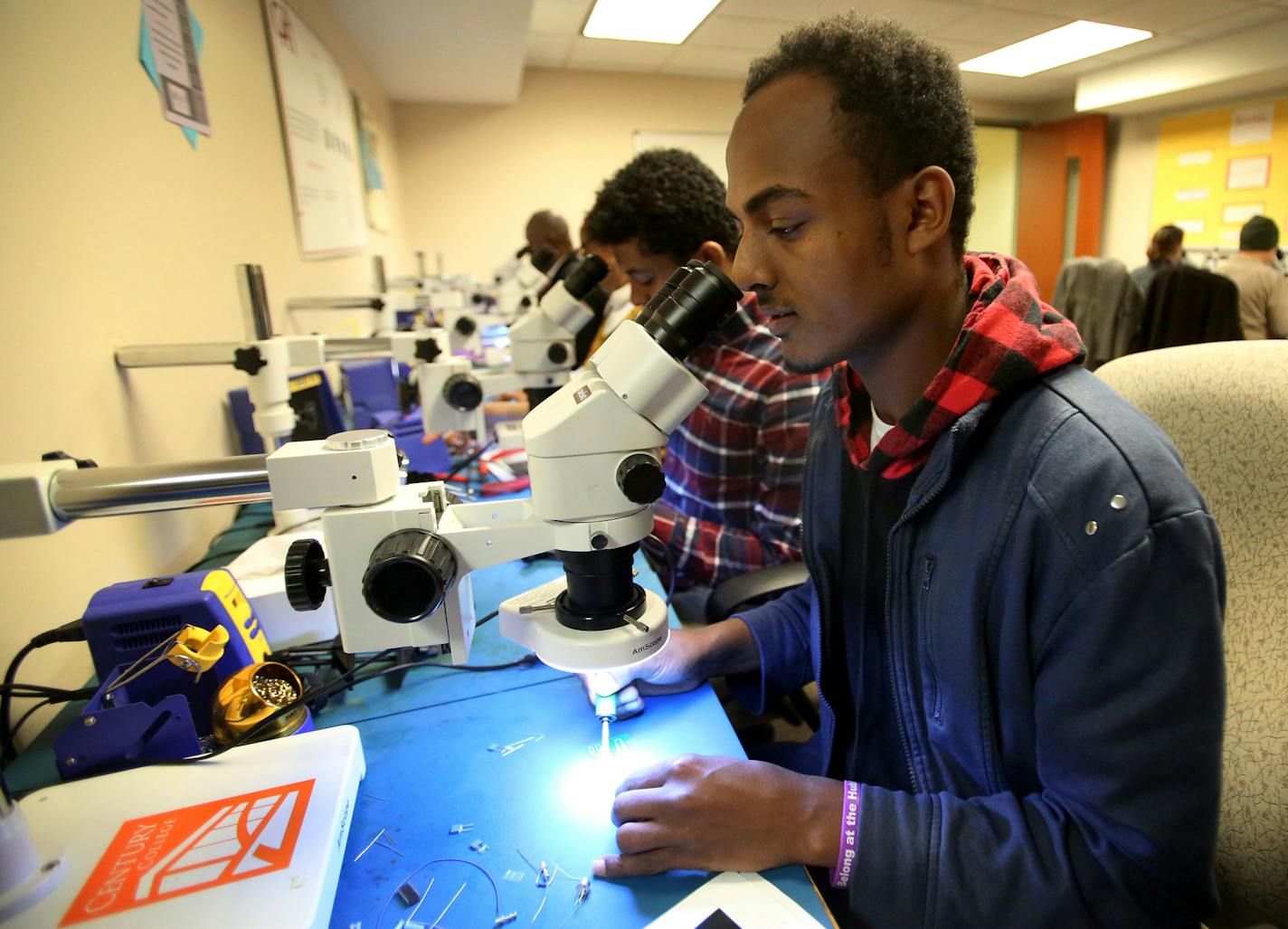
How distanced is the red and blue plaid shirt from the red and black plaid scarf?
522 millimetres

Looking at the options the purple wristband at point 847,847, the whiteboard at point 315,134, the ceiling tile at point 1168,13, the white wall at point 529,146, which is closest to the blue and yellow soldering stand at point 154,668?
the purple wristband at point 847,847

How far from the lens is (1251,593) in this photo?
718 millimetres

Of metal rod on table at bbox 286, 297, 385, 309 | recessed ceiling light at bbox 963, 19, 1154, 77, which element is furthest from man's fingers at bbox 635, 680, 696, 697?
recessed ceiling light at bbox 963, 19, 1154, 77

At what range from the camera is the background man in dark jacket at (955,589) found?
540mm

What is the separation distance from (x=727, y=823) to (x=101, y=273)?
47.5 inches

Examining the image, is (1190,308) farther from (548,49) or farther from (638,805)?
(638,805)

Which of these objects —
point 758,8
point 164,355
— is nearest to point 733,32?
point 758,8

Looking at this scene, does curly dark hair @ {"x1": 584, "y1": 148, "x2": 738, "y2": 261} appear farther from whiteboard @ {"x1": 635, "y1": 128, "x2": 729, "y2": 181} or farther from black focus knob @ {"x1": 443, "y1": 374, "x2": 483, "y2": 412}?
whiteboard @ {"x1": 635, "y1": 128, "x2": 729, "y2": 181}

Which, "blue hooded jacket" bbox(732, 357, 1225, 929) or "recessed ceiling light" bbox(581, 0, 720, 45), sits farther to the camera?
"recessed ceiling light" bbox(581, 0, 720, 45)

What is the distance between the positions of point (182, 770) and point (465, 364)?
895 millimetres

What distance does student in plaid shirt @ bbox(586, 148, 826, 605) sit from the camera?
4.20 feet

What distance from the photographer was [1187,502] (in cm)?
55

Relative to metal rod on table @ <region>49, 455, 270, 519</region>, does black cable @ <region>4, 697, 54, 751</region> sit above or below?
below

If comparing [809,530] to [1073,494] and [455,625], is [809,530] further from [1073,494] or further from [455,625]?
[455,625]
